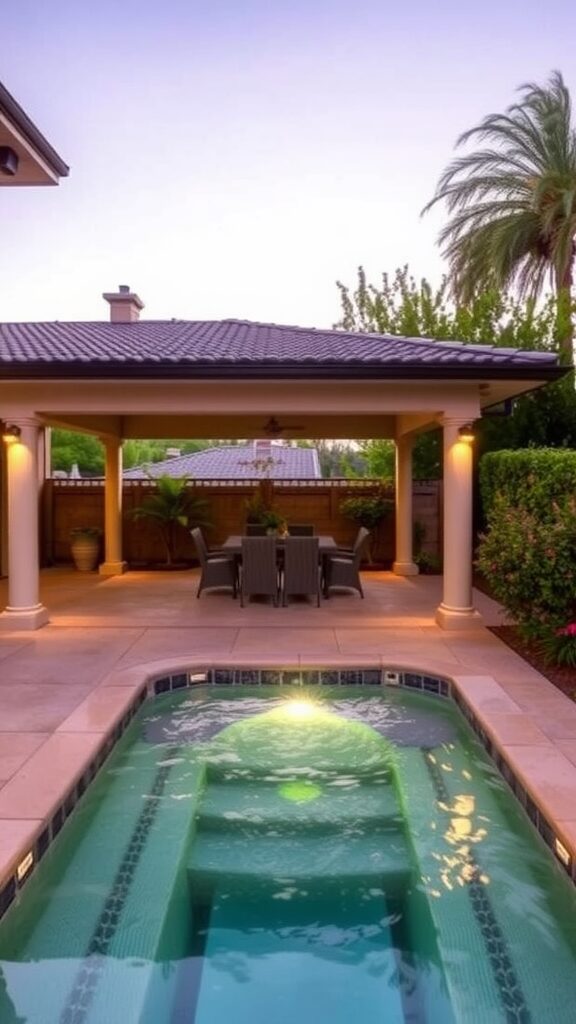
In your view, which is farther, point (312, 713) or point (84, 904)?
point (312, 713)

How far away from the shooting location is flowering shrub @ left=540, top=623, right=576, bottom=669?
290 inches

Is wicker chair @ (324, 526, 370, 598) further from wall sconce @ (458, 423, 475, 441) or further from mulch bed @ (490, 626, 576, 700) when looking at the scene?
wall sconce @ (458, 423, 475, 441)

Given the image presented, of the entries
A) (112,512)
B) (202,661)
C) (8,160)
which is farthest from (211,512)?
(8,160)

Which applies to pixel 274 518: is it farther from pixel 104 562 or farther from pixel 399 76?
pixel 399 76

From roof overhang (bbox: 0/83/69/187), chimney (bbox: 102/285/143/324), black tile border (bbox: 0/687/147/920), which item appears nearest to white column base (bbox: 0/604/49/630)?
black tile border (bbox: 0/687/147/920)

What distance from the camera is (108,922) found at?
3.71 meters

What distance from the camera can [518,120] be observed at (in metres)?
19.8

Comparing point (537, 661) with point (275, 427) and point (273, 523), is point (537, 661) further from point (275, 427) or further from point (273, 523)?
point (275, 427)

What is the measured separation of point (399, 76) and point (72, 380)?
349 inches

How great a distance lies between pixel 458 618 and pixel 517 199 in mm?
14555

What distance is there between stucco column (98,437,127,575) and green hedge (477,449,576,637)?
8.61 metres

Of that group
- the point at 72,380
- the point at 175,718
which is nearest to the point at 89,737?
the point at 175,718

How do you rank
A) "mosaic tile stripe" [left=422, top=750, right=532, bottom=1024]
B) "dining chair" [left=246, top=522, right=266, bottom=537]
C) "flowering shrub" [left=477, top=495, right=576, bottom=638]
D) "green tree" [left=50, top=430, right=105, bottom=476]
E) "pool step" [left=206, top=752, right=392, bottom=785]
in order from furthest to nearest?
1. "green tree" [left=50, top=430, right=105, bottom=476]
2. "dining chair" [left=246, top=522, right=266, bottom=537]
3. "flowering shrub" [left=477, top=495, right=576, bottom=638]
4. "pool step" [left=206, top=752, right=392, bottom=785]
5. "mosaic tile stripe" [left=422, top=750, right=532, bottom=1024]

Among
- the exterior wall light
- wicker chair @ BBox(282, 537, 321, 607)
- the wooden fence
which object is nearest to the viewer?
the exterior wall light
